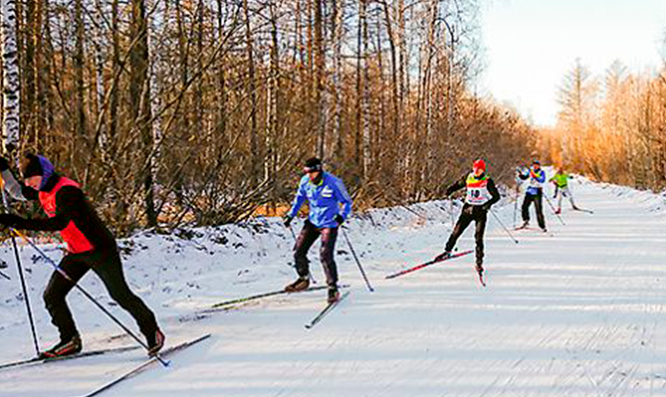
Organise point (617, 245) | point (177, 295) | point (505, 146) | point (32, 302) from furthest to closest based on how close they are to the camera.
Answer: point (505, 146)
point (617, 245)
point (177, 295)
point (32, 302)

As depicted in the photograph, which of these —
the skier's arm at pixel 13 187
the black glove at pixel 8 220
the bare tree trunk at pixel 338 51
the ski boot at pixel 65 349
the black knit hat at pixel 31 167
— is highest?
the bare tree trunk at pixel 338 51

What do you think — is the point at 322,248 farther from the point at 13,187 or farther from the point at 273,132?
the point at 273,132

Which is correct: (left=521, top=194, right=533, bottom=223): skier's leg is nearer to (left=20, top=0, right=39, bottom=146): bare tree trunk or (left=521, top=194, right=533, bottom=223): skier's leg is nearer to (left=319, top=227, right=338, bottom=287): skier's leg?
(left=319, top=227, right=338, bottom=287): skier's leg

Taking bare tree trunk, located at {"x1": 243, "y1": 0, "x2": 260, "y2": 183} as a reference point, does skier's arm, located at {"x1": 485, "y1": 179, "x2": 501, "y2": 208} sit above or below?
below

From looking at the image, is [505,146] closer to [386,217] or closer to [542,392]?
[386,217]

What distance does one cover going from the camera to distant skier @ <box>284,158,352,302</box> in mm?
7062

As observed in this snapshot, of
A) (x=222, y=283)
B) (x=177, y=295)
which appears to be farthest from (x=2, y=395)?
(x=222, y=283)

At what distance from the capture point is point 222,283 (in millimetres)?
8164

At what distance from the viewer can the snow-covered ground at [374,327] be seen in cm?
450

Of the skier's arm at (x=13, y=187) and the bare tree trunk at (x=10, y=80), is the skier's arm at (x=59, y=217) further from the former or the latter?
the bare tree trunk at (x=10, y=80)

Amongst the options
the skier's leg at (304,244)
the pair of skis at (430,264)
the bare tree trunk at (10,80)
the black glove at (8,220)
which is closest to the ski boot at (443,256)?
the pair of skis at (430,264)

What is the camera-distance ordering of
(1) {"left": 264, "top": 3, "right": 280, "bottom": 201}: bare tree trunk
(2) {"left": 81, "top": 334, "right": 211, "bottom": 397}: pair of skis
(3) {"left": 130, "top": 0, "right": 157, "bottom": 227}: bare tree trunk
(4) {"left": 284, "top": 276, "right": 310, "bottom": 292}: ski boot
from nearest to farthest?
(2) {"left": 81, "top": 334, "right": 211, "bottom": 397}: pair of skis, (4) {"left": 284, "top": 276, "right": 310, "bottom": 292}: ski boot, (3) {"left": 130, "top": 0, "right": 157, "bottom": 227}: bare tree trunk, (1) {"left": 264, "top": 3, "right": 280, "bottom": 201}: bare tree trunk

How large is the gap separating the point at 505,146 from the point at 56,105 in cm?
3054

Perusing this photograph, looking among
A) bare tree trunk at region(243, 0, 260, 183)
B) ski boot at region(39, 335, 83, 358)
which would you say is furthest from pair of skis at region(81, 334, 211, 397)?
bare tree trunk at region(243, 0, 260, 183)
